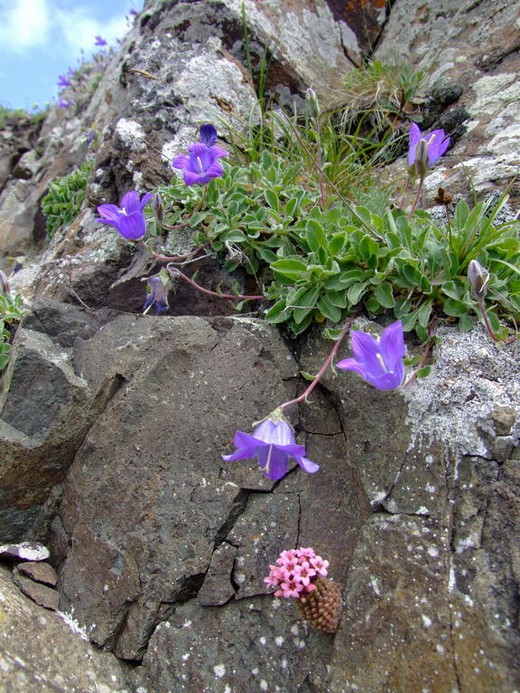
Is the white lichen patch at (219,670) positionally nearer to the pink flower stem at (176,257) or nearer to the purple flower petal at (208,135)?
the pink flower stem at (176,257)

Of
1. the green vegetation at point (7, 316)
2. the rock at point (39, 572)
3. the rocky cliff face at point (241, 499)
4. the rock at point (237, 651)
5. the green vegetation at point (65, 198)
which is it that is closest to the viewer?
the rocky cliff face at point (241, 499)

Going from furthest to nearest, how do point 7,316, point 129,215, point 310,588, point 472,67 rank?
point 472,67, point 7,316, point 129,215, point 310,588

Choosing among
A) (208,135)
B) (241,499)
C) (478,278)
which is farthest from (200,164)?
(241,499)

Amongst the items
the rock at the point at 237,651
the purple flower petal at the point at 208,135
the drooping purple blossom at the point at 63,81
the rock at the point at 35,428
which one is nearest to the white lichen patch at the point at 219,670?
the rock at the point at 237,651

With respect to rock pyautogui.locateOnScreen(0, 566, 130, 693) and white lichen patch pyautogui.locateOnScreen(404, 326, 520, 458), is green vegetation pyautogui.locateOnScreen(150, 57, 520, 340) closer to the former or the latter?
white lichen patch pyautogui.locateOnScreen(404, 326, 520, 458)

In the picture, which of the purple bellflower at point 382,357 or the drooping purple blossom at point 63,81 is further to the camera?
the drooping purple blossom at point 63,81

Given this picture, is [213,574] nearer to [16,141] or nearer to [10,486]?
[10,486]

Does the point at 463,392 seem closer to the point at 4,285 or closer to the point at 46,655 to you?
the point at 46,655
